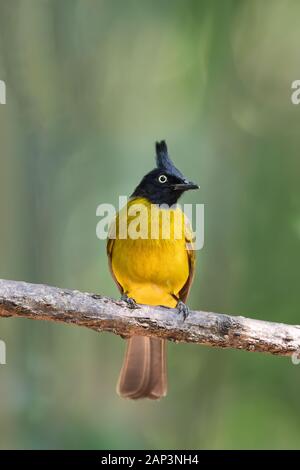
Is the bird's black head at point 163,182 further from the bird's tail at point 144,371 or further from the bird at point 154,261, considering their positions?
the bird's tail at point 144,371

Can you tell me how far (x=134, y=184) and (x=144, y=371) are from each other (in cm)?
161

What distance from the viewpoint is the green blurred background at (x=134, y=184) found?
4.77m

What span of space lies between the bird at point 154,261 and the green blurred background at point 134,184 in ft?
2.00

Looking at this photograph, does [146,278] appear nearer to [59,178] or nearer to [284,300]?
[284,300]

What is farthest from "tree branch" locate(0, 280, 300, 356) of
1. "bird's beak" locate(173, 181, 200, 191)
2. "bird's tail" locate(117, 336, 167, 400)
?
"bird's beak" locate(173, 181, 200, 191)

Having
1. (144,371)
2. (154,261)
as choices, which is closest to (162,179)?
(154,261)

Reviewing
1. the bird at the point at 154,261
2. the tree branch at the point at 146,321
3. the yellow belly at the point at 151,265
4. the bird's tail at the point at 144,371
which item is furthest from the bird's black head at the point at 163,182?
the tree branch at the point at 146,321

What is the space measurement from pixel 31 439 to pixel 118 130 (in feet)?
8.90

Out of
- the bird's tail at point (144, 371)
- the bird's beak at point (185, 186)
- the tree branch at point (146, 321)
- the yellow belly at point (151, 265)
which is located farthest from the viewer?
the bird's beak at point (185, 186)

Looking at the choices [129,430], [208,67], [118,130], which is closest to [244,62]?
[208,67]

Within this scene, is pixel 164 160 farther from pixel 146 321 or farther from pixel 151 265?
pixel 146 321

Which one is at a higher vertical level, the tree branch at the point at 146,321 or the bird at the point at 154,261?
the bird at the point at 154,261

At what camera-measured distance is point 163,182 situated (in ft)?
14.9

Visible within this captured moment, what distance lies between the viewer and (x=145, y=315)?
341 centimetres
